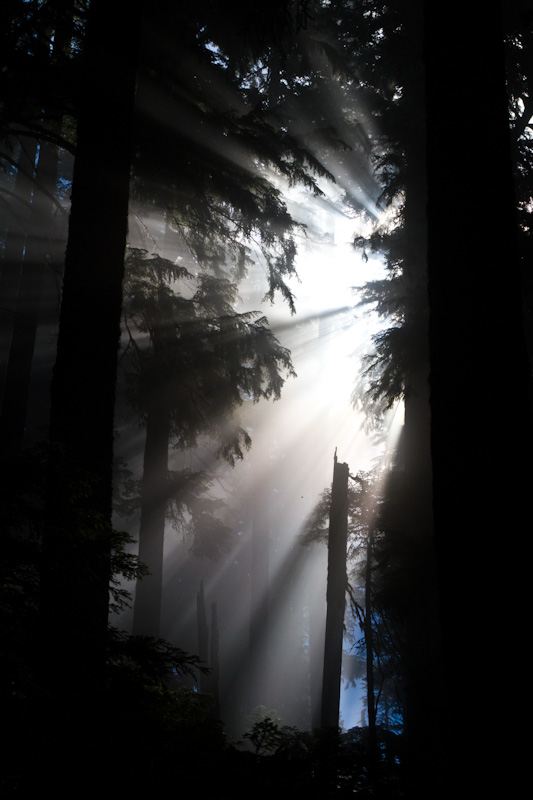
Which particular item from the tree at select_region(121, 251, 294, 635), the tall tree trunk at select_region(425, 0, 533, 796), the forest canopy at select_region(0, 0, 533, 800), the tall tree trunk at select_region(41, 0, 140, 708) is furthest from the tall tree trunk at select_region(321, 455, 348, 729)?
the tall tree trunk at select_region(425, 0, 533, 796)

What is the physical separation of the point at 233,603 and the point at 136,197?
31.2 metres

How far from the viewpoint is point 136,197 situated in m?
8.70

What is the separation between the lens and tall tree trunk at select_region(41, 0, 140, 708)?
409 cm

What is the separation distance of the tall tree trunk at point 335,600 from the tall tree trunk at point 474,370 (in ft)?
31.5

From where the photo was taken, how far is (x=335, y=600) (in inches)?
491

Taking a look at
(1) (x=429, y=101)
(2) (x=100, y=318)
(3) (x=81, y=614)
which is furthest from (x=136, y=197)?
(3) (x=81, y=614)

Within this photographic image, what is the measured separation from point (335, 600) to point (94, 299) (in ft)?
32.3

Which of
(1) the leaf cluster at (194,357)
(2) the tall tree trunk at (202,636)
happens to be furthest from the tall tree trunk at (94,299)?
(2) the tall tree trunk at (202,636)

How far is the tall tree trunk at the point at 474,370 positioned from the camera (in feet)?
9.11

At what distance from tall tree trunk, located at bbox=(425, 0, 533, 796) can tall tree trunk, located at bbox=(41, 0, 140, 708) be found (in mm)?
2503

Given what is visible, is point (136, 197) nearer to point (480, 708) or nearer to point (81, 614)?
point (81, 614)

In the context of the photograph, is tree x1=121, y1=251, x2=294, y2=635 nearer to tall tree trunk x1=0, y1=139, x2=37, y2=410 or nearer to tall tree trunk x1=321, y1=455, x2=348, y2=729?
tall tree trunk x1=321, y1=455, x2=348, y2=729

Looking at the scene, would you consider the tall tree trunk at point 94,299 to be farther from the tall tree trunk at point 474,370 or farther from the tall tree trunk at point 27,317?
the tall tree trunk at point 27,317

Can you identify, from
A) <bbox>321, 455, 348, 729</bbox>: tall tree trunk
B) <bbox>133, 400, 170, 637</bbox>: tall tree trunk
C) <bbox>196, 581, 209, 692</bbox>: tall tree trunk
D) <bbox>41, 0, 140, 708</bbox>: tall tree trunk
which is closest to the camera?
<bbox>41, 0, 140, 708</bbox>: tall tree trunk
